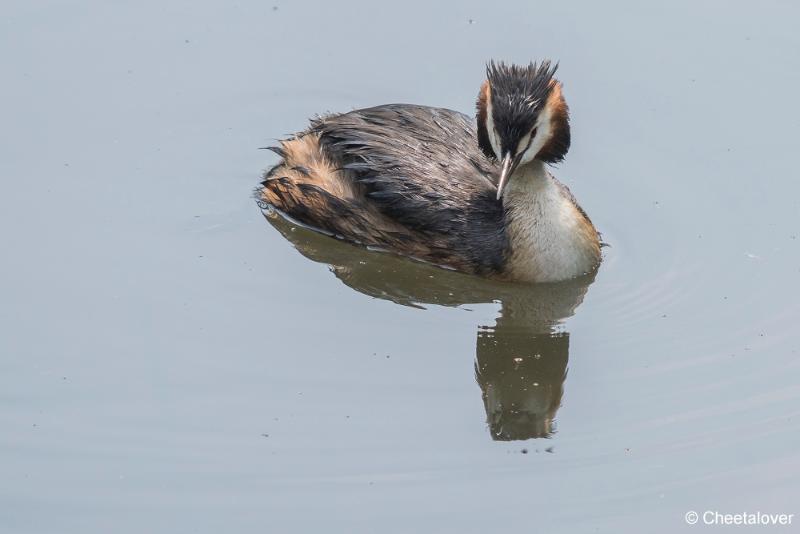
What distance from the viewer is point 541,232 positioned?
10008 millimetres

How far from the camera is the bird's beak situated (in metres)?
9.59

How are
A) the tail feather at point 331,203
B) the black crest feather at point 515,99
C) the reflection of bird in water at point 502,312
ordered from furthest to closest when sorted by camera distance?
the tail feather at point 331,203, the black crest feather at point 515,99, the reflection of bird in water at point 502,312

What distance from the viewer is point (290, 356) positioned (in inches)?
363

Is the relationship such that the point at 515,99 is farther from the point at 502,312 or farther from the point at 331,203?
the point at 331,203

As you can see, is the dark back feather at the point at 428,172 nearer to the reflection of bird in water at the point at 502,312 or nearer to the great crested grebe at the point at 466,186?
the great crested grebe at the point at 466,186

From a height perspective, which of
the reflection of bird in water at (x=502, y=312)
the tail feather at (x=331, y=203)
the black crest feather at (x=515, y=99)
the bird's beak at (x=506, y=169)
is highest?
the black crest feather at (x=515, y=99)

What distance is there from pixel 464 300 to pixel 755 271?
187cm

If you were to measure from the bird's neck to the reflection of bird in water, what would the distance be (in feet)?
0.35

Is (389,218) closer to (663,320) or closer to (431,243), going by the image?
(431,243)

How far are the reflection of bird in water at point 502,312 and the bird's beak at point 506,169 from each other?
0.74 metres

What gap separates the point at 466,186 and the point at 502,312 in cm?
91

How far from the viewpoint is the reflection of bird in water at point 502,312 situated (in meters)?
9.00

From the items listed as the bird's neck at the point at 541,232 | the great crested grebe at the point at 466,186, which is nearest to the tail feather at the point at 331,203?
the great crested grebe at the point at 466,186

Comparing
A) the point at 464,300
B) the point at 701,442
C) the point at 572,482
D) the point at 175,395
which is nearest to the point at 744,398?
the point at 701,442
